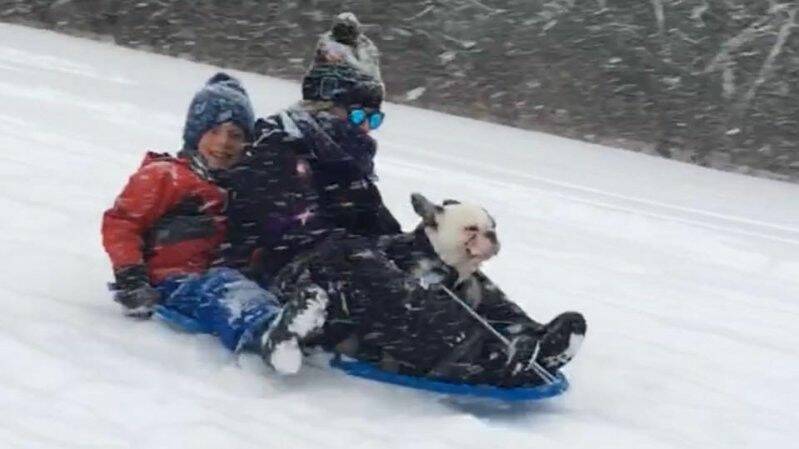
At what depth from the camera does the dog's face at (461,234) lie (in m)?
3.82

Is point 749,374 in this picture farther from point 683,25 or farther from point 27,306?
point 683,25

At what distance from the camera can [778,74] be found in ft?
53.8

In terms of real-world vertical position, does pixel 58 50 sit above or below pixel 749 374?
below

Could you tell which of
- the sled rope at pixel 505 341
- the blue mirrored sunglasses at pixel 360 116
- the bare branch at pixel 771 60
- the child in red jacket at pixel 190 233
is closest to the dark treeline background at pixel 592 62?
the bare branch at pixel 771 60

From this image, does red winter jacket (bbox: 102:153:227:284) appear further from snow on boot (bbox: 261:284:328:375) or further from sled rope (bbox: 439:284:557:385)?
sled rope (bbox: 439:284:557:385)

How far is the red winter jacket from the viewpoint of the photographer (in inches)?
163

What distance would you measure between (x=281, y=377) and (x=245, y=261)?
53 centimetres

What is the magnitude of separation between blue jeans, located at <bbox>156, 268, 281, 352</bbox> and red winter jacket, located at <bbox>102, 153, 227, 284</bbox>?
0.09 m

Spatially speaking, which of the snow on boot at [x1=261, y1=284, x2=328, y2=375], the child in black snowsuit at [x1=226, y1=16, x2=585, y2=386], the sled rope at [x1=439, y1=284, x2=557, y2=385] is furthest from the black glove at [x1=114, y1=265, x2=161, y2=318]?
the sled rope at [x1=439, y1=284, x2=557, y2=385]

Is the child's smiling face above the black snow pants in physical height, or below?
above

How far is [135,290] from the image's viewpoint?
4129 mm

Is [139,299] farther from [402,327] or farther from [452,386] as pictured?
[452,386]

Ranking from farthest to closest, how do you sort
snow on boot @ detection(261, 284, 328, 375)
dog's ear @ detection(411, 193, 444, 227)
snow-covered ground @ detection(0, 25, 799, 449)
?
1. dog's ear @ detection(411, 193, 444, 227)
2. snow on boot @ detection(261, 284, 328, 375)
3. snow-covered ground @ detection(0, 25, 799, 449)

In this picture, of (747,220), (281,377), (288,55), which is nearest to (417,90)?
(288,55)
